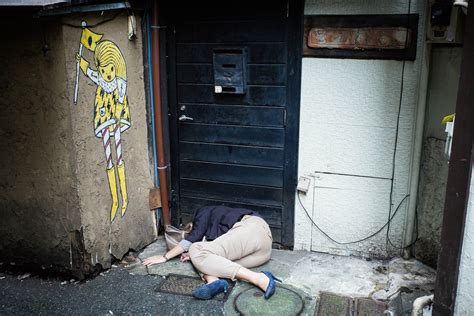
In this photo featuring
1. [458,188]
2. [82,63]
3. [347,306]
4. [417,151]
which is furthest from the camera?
[417,151]

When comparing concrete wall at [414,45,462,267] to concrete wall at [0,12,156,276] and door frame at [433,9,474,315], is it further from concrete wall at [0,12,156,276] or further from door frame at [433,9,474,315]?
concrete wall at [0,12,156,276]

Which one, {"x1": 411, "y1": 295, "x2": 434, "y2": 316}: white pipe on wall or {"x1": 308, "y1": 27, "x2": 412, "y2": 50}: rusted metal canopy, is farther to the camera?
{"x1": 308, "y1": 27, "x2": 412, "y2": 50}: rusted metal canopy

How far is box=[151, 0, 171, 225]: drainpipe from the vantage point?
537 cm

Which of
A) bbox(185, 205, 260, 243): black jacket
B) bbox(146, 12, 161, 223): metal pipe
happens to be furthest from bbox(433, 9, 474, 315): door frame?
bbox(146, 12, 161, 223): metal pipe

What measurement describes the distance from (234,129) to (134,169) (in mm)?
1290

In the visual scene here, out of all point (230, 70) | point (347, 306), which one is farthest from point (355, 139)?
point (347, 306)

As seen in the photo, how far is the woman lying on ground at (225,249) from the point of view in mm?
4449

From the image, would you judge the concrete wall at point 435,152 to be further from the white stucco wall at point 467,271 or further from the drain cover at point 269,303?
the drain cover at point 269,303

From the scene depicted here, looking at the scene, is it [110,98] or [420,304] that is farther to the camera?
[110,98]

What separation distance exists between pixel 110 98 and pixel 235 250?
212 cm

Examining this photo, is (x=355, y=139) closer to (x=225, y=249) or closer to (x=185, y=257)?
(x=225, y=249)

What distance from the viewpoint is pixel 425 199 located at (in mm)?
4781

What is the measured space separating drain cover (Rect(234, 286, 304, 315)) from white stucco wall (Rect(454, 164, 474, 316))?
139 centimetres

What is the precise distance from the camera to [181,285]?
4672 millimetres
